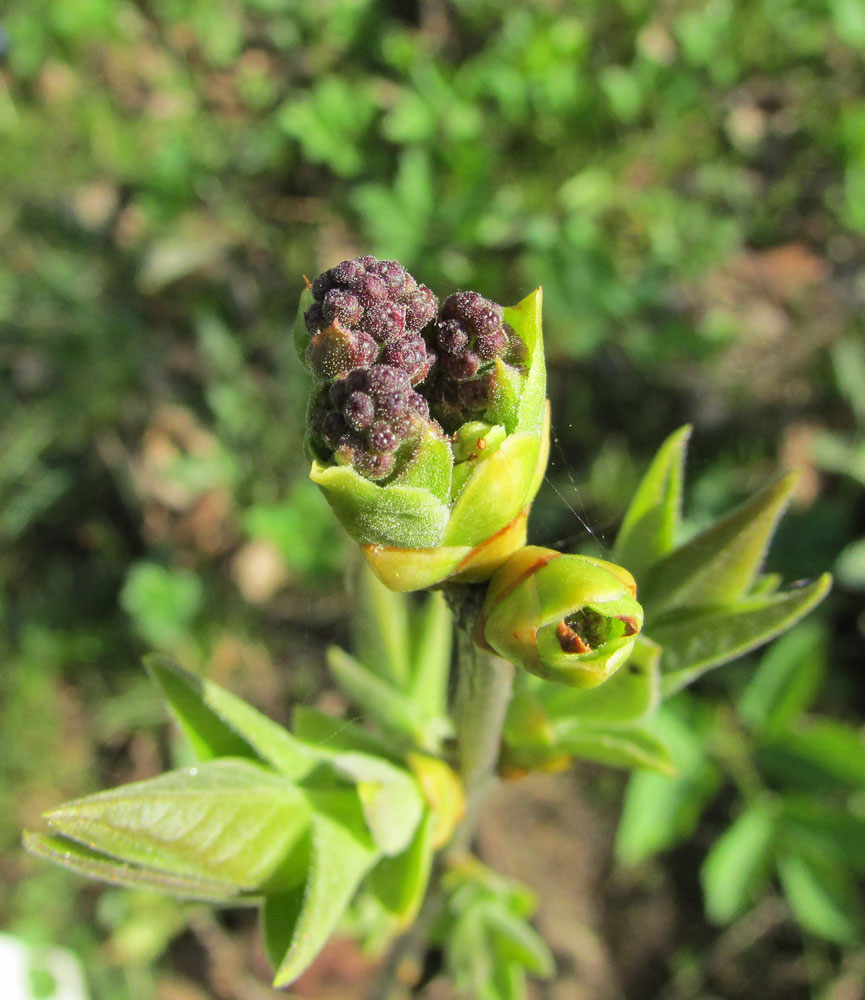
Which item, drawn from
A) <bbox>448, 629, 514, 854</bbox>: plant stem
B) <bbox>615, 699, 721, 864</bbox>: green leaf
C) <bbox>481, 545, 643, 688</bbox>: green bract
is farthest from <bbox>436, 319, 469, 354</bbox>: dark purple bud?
<bbox>615, 699, 721, 864</bbox>: green leaf

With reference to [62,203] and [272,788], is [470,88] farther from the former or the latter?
[272,788]

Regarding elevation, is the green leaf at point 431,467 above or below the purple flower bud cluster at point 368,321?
below

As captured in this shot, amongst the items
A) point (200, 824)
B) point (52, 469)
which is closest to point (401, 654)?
point (200, 824)

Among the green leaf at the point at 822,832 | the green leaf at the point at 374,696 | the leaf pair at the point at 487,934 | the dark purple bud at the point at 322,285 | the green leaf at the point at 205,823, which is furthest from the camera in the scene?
the green leaf at the point at 822,832

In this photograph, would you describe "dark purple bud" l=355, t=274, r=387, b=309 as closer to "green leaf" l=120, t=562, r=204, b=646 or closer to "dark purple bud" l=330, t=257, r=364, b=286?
"dark purple bud" l=330, t=257, r=364, b=286

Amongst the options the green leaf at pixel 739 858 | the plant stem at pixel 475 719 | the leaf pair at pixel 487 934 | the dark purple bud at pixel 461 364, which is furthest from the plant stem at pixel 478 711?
the green leaf at pixel 739 858

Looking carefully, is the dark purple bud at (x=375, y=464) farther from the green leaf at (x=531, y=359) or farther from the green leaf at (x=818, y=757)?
the green leaf at (x=818, y=757)

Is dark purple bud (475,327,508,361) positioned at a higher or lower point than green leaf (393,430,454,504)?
higher

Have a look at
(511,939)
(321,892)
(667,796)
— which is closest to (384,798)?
(321,892)
